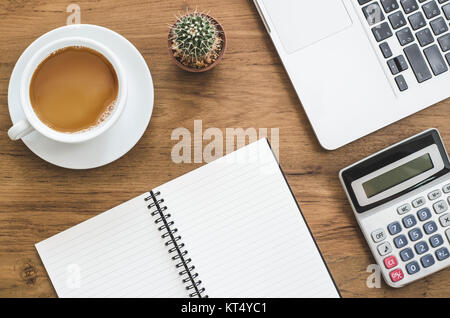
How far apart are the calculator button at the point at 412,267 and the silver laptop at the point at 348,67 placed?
0.24 meters

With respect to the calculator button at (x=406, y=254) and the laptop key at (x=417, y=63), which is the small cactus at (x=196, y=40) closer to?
the laptop key at (x=417, y=63)

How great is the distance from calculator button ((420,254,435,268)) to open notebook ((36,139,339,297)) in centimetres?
16

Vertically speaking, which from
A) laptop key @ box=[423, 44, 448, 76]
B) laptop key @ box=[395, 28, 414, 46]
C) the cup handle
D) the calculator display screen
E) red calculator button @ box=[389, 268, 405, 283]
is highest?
the cup handle

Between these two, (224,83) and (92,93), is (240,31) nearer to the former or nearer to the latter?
(224,83)

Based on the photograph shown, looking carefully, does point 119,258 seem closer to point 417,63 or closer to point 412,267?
point 412,267

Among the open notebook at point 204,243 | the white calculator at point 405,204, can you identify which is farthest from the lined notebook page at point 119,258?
the white calculator at point 405,204

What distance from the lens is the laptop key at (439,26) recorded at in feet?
2.44

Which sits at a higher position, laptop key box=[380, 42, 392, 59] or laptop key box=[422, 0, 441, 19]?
laptop key box=[422, 0, 441, 19]

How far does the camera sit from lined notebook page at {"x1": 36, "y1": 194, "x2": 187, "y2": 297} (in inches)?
30.1

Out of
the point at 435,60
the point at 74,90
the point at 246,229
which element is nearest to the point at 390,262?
the point at 246,229

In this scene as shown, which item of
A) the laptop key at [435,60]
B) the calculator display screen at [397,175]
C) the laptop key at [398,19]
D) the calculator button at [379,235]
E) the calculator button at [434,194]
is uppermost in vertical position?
the laptop key at [398,19]

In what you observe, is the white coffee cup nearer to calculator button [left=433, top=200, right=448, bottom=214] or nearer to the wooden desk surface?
the wooden desk surface

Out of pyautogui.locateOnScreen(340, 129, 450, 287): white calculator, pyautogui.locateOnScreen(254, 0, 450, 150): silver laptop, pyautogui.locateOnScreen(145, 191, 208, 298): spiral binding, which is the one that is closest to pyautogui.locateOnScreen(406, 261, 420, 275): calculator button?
pyautogui.locateOnScreen(340, 129, 450, 287): white calculator

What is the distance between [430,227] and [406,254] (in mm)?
63
